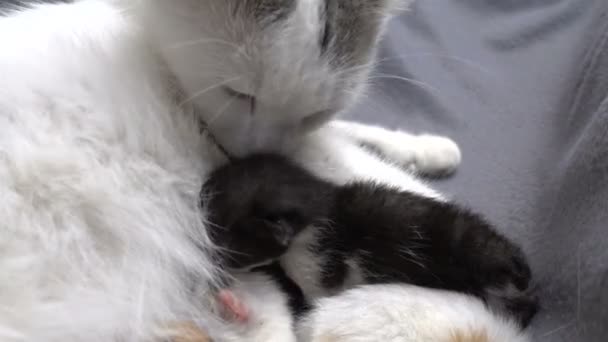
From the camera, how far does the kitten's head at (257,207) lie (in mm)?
793

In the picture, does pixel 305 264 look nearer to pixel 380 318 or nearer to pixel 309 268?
pixel 309 268

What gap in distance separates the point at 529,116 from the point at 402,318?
0.81 m

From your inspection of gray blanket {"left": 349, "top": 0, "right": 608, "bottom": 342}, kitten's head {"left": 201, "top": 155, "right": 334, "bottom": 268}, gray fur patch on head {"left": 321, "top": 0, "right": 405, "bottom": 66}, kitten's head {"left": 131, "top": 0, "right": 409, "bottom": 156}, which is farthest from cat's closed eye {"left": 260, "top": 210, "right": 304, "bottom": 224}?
gray blanket {"left": 349, "top": 0, "right": 608, "bottom": 342}

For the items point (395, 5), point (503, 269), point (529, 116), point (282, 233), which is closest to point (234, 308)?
point (282, 233)

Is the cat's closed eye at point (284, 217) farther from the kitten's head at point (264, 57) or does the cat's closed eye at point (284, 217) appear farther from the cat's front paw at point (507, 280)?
the cat's front paw at point (507, 280)

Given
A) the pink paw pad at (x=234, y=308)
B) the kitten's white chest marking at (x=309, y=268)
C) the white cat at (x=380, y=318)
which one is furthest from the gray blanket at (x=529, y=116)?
the pink paw pad at (x=234, y=308)

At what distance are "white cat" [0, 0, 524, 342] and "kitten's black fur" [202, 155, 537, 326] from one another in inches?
1.6

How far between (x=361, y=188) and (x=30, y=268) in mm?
475

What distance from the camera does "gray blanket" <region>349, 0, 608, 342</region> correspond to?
0.84 metres

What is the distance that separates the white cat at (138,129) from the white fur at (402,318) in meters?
0.14

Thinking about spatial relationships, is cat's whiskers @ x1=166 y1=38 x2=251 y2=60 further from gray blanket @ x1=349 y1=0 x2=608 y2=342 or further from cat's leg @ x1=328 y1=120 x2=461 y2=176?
cat's leg @ x1=328 y1=120 x2=461 y2=176

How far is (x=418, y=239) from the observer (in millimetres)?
828

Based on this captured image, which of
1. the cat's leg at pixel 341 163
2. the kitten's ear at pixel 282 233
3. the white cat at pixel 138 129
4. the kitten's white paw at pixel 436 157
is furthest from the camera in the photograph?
the kitten's white paw at pixel 436 157

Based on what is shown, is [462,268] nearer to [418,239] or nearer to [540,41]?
[418,239]
